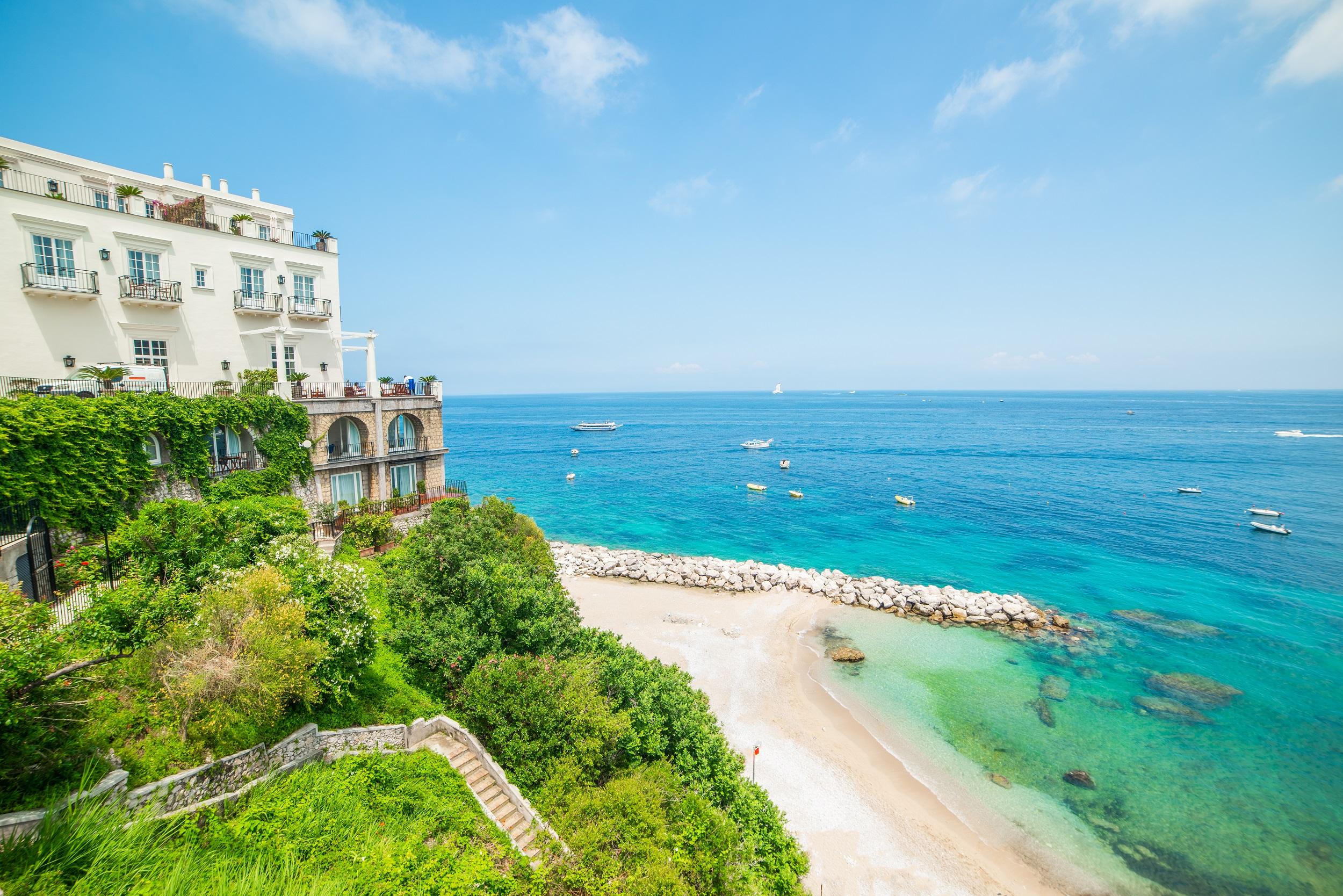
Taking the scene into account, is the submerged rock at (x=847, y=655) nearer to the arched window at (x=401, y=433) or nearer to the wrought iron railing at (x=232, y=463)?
the arched window at (x=401, y=433)

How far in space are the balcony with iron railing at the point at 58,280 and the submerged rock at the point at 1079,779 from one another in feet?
160

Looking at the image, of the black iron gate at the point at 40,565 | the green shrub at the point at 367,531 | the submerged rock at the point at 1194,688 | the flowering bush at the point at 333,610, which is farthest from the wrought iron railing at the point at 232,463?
the submerged rock at the point at 1194,688

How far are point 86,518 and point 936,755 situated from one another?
3585cm

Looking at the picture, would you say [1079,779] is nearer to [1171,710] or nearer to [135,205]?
[1171,710]

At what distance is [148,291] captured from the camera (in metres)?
27.0

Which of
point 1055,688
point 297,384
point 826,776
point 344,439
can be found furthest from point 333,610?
point 1055,688

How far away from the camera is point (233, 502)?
22641 mm

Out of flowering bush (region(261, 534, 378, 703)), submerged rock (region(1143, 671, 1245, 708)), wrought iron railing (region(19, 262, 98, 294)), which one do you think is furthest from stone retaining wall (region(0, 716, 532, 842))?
submerged rock (region(1143, 671, 1245, 708))

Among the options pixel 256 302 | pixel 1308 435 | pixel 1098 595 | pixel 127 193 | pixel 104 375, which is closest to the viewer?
pixel 104 375

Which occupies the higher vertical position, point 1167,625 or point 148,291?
point 148,291

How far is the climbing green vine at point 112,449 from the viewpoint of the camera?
18703mm

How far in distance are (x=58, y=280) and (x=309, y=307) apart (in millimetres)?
10563

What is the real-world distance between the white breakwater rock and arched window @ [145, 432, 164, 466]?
981 inches

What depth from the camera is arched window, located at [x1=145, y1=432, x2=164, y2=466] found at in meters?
23.0
